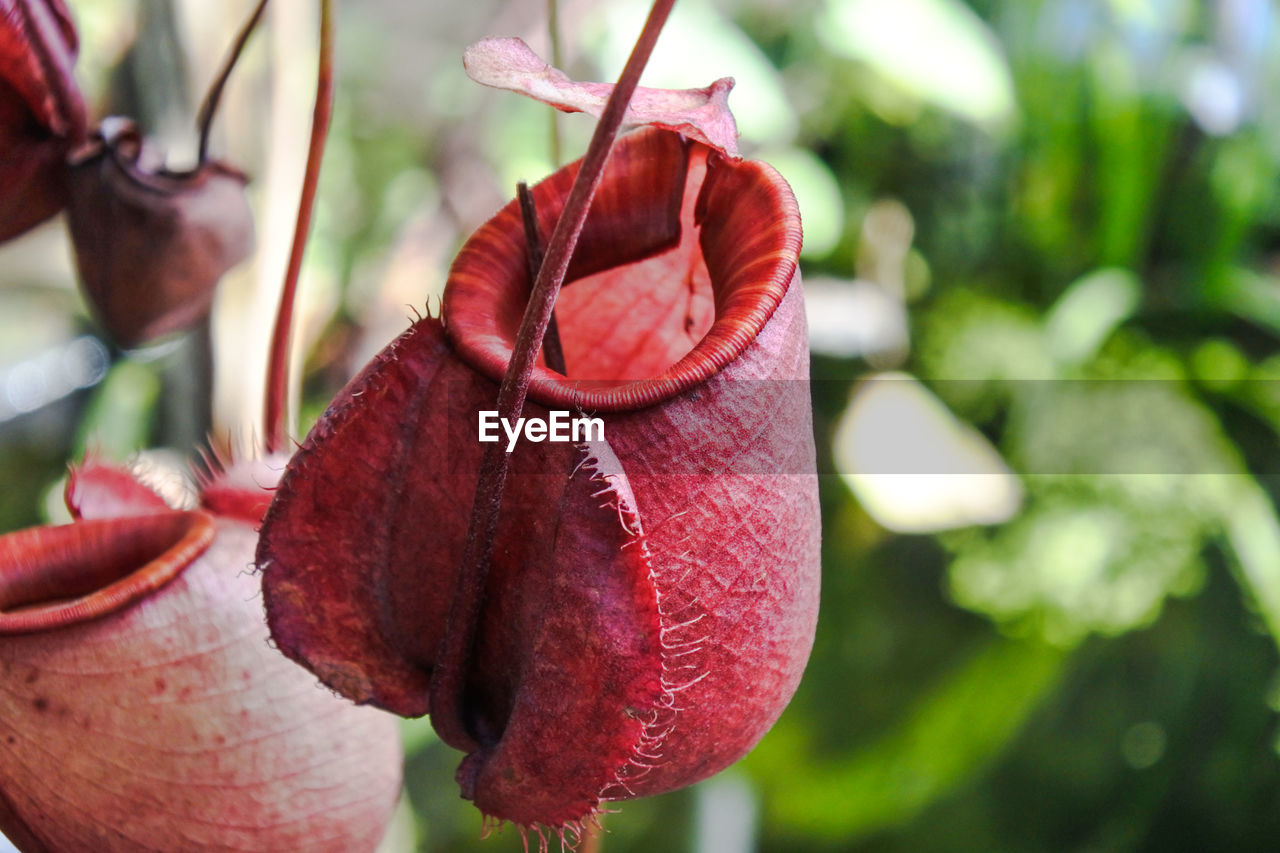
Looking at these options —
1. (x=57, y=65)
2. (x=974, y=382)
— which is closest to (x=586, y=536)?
(x=57, y=65)

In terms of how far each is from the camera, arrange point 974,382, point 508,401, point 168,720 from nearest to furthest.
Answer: point 508,401 < point 168,720 < point 974,382

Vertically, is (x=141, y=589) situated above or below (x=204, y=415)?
above

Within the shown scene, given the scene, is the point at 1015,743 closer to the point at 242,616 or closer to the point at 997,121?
the point at 997,121

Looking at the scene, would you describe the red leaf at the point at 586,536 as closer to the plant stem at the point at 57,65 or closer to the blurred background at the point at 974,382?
the plant stem at the point at 57,65

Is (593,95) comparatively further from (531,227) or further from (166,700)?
(166,700)

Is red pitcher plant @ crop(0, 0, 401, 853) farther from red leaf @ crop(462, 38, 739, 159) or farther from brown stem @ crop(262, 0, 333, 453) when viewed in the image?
red leaf @ crop(462, 38, 739, 159)

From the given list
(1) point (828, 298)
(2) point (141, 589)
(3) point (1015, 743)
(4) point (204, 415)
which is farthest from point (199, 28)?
(3) point (1015, 743)

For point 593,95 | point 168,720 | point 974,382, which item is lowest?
point 974,382
